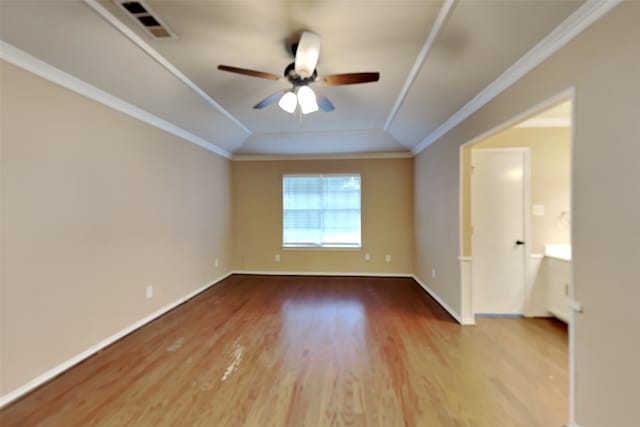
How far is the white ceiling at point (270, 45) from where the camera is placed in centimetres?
184

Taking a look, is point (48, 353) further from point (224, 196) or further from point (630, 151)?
point (630, 151)

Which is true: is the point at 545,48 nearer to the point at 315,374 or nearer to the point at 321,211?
the point at 315,374

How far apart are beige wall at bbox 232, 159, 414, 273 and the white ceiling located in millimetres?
1972

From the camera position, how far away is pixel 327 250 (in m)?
5.65

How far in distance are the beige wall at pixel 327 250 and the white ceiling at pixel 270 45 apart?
1.97 meters

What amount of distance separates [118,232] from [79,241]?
0.43 metres

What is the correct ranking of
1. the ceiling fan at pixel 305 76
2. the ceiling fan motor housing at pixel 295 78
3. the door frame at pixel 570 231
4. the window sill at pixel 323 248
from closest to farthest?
the door frame at pixel 570 231
the ceiling fan at pixel 305 76
the ceiling fan motor housing at pixel 295 78
the window sill at pixel 323 248

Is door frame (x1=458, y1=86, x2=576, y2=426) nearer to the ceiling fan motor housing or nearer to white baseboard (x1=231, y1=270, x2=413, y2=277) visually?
the ceiling fan motor housing

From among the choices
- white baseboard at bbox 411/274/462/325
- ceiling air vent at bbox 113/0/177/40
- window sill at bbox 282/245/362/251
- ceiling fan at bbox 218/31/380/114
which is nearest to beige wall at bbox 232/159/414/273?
window sill at bbox 282/245/362/251

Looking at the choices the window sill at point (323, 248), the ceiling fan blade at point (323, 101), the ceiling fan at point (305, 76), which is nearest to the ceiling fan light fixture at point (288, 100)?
the ceiling fan at point (305, 76)

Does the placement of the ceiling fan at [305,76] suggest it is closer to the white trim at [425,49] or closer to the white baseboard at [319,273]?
the white trim at [425,49]

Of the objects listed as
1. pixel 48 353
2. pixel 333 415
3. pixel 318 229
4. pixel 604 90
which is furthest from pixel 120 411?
pixel 318 229

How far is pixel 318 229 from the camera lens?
5.72m

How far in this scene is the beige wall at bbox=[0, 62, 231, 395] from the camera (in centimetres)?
199
